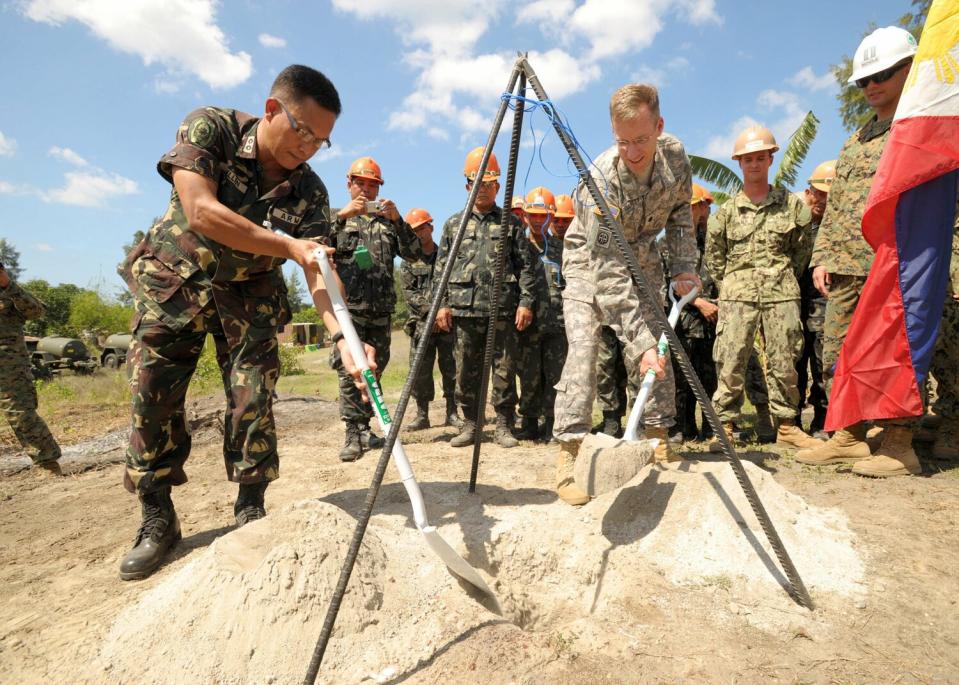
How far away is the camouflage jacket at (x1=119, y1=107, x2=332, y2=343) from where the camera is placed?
2.51 metres

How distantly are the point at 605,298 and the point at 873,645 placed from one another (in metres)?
1.77

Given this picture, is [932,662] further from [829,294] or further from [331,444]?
[331,444]

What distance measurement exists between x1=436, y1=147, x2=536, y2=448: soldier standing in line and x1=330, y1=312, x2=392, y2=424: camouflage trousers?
0.50m

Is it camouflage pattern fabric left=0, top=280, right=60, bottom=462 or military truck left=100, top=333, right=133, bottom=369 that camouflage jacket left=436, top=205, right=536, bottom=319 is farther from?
military truck left=100, top=333, right=133, bottom=369

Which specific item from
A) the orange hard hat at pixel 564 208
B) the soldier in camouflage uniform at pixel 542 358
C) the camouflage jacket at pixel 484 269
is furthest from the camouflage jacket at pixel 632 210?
the orange hard hat at pixel 564 208

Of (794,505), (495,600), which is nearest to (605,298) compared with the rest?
(794,505)

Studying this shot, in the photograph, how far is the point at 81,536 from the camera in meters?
3.05

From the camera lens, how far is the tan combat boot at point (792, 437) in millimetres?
4029

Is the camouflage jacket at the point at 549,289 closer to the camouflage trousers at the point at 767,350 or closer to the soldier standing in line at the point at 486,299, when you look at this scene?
the soldier standing in line at the point at 486,299

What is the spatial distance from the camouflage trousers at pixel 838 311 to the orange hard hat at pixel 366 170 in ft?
11.5

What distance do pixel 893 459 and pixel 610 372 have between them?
1.91 m

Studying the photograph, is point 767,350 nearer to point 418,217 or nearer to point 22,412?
point 418,217

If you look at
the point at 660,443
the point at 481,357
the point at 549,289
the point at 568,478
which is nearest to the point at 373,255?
the point at 481,357

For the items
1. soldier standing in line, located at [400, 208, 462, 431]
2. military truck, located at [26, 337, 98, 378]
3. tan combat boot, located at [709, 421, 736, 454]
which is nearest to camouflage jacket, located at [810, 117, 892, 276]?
tan combat boot, located at [709, 421, 736, 454]
